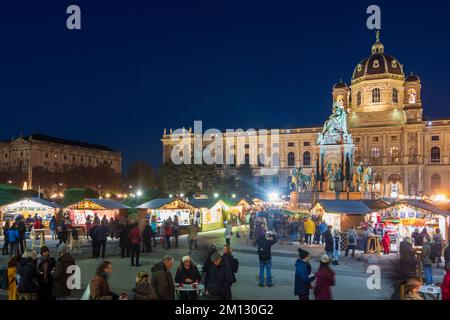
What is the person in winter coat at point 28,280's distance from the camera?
8250 millimetres

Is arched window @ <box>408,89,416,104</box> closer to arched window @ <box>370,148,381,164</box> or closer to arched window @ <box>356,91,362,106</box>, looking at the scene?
arched window @ <box>356,91,362,106</box>

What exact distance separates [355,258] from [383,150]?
2547 inches

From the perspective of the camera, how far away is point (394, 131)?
251 feet

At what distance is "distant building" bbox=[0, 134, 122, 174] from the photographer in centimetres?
9975

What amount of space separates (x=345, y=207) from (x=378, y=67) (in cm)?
6457

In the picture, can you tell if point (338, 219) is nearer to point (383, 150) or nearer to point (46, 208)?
point (46, 208)

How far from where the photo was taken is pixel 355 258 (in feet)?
56.3

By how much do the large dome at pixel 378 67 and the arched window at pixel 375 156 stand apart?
42.4ft

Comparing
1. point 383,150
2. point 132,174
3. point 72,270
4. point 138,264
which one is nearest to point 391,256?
point 138,264

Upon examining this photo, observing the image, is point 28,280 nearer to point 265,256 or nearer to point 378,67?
point 265,256

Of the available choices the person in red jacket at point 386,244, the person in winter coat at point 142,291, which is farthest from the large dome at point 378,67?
the person in winter coat at point 142,291

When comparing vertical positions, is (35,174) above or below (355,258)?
above

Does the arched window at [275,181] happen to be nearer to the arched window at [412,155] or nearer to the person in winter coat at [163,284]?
the arched window at [412,155]

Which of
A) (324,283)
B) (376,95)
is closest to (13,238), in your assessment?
(324,283)
